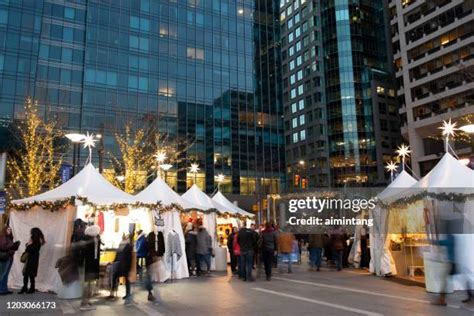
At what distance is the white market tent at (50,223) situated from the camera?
12484 millimetres

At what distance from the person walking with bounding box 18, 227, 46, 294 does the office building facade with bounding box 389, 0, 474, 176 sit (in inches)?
1711

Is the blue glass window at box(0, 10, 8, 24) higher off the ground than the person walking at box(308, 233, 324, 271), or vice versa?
the blue glass window at box(0, 10, 8, 24)

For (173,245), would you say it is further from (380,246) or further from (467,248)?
(467,248)

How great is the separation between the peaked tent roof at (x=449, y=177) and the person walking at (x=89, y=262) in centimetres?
935

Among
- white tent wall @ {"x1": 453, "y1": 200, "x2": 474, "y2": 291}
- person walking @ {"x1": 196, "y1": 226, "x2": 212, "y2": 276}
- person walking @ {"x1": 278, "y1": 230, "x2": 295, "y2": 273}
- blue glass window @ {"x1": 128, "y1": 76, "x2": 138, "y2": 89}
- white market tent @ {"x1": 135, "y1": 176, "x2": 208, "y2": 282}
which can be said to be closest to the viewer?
white tent wall @ {"x1": 453, "y1": 200, "x2": 474, "y2": 291}

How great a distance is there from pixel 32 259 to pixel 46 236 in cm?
126

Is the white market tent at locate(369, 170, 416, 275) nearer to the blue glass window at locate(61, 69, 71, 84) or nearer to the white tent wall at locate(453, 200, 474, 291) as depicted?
the white tent wall at locate(453, 200, 474, 291)

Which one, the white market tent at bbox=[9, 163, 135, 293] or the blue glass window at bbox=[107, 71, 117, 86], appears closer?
the white market tent at bbox=[9, 163, 135, 293]

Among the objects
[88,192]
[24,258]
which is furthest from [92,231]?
[88,192]

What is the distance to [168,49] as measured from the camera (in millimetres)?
55062

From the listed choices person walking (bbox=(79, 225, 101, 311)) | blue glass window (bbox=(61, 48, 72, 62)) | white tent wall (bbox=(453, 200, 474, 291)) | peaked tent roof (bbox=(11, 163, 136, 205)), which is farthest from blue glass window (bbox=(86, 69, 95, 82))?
white tent wall (bbox=(453, 200, 474, 291))

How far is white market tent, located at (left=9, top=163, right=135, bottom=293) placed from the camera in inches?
492

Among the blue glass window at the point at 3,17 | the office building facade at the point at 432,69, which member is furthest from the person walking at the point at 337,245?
the blue glass window at the point at 3,17

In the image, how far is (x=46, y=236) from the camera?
1285cm
